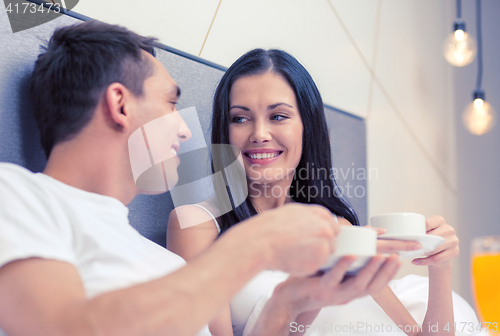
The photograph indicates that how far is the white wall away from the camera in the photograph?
1266 mm

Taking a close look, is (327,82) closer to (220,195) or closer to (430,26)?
(220,195)

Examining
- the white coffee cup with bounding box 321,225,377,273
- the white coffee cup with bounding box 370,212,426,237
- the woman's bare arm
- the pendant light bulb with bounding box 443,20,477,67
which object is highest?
the pendant light bulb with bounding box 443,20,477,67

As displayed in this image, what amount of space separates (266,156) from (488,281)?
69cm

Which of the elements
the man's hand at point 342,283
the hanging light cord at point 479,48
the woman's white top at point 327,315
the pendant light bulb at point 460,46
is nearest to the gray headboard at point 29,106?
the woman's white top at point 327,315

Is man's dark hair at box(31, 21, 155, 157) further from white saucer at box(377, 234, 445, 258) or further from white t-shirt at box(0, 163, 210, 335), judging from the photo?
white saucer at box(377, 234, 445, 258)

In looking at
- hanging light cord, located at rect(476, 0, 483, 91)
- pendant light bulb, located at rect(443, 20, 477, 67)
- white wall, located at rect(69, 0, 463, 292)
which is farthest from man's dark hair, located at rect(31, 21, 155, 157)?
hanging light cord, located at rect(476, 0, 483, 91)

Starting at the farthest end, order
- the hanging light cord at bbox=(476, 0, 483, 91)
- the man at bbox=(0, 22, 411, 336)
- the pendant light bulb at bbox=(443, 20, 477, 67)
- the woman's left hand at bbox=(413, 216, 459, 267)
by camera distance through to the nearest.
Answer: the hanging light cord at bbox=(476, 0, 483, 91), the pendant light bulb at bbox=(443, 20, 477, 67), the woman's left hand at bbox=(413, 216, 459, 267), the man at bbox=(0, 22, 411, 336)

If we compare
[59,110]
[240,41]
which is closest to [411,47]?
[240,41]

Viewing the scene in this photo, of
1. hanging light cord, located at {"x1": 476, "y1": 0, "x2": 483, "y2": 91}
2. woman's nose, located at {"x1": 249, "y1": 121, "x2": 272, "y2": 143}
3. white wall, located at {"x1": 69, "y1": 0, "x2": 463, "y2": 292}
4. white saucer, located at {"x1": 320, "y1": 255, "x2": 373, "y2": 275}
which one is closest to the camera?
white saucer, located at {"x1": 320, "y1": 255, "x2": 373, "y2": 275}

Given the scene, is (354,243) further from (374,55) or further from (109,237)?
(374,55)

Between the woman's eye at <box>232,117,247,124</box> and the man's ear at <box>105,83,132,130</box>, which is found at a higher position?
the man's ear at <box>105,83,132,130</box>

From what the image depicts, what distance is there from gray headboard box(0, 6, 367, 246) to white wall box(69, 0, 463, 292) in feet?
0.32

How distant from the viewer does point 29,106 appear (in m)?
0.80

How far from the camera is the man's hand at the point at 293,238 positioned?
46 centimetres
